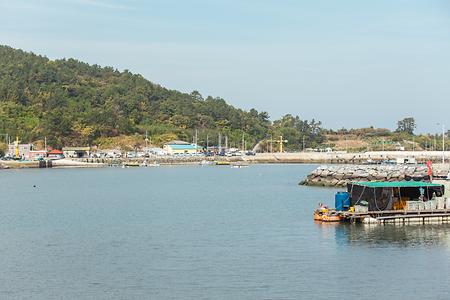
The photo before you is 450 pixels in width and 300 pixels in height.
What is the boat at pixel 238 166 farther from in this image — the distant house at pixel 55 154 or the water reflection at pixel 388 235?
the water reflection at pixel 388 235

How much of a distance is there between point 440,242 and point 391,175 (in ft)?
82.6

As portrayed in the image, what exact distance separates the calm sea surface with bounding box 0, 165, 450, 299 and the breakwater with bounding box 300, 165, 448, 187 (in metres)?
9.74

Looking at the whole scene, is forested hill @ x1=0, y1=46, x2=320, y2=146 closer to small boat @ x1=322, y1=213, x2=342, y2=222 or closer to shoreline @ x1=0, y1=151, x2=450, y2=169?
shoreline @ x1=0, y1=151, x2=450, y2=169

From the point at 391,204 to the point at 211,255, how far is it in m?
11.0

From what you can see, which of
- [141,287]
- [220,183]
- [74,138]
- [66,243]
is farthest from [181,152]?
[141,287]

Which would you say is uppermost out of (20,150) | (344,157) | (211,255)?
(20,150)

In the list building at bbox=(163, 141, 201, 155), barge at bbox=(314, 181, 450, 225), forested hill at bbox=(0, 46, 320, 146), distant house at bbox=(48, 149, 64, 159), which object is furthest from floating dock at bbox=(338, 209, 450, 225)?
building at bbox=(163, 141, 201, 155)

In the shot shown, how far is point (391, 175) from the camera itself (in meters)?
57.8

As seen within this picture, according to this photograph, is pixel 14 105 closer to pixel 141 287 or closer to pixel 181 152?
pixel 181 152

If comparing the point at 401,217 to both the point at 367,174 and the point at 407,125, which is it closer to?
the point at 367,174

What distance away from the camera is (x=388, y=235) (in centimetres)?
3453

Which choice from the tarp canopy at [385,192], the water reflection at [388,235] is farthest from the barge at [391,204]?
the water reflection at [388,235]

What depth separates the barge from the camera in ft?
123

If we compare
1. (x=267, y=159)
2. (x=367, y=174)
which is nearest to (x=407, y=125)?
(x=267, y=159)
